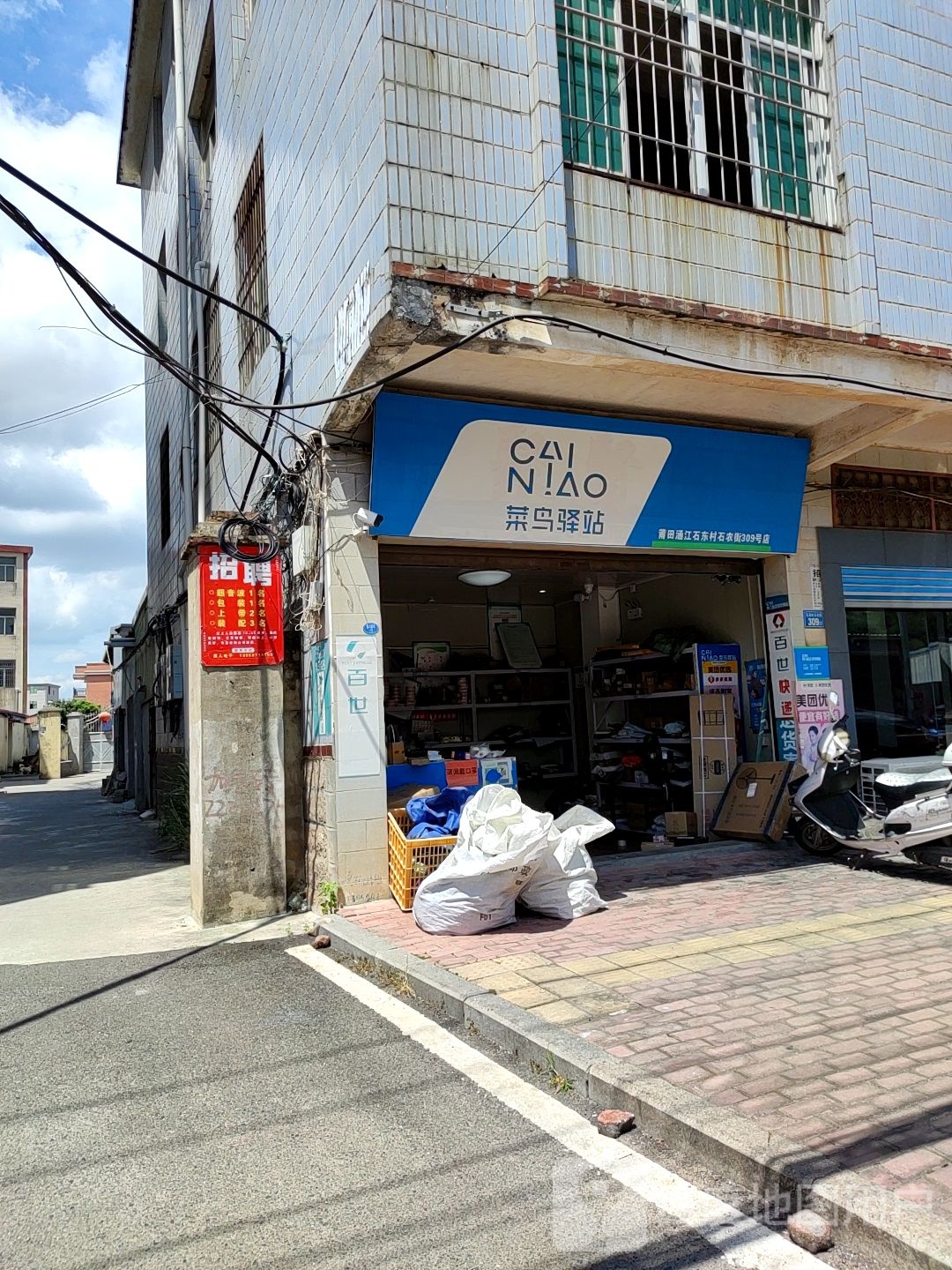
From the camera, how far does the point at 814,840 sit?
28.6 ft

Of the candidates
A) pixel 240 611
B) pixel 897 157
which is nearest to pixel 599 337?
pixel 240 611

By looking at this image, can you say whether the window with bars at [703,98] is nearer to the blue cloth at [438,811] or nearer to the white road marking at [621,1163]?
the blue cloth at [438,811]

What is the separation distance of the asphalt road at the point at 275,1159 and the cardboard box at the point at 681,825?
5.57m

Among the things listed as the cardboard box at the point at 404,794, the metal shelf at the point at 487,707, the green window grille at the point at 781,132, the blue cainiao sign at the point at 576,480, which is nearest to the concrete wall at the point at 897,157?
the green window grille at the point at 781,132

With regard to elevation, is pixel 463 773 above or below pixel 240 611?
below

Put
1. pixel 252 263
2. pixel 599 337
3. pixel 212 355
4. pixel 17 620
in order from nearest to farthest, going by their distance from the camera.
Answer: pixel 599 337 → pixel 252 263 → pixel 212 355 → pixel 17 620

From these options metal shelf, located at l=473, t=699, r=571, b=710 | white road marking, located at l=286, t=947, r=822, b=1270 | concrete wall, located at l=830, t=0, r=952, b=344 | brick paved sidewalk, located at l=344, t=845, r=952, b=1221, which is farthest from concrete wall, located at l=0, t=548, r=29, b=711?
white road marking, located at l=286, t=947, r=822, b=1270

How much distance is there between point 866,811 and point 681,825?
2136 millimetres

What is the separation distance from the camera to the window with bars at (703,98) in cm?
752

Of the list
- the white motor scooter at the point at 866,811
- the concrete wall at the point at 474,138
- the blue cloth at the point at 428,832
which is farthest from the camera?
the white motor scooter at the point at 866,811

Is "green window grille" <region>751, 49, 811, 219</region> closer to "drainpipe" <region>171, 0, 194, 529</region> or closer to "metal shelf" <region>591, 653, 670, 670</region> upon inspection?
"metal shelf" <region>591, 653, 670, 670</region>

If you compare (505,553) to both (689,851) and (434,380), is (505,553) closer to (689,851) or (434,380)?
(434,380)

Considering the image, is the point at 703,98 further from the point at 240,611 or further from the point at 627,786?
the point at 627,786

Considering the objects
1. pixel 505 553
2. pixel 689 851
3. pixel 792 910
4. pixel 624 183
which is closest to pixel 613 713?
pixel 689 851
